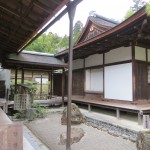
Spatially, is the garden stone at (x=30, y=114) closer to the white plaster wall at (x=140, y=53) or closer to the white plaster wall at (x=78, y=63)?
the white plaster wall at (x=140, y=53)

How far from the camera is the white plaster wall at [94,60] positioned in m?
9.70

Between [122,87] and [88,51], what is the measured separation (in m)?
3.05

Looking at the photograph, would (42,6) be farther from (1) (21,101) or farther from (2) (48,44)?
(2) (48,44)

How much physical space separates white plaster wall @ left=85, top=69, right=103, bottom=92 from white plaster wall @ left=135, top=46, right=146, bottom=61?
2.96 m

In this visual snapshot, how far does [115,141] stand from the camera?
4.66 metres

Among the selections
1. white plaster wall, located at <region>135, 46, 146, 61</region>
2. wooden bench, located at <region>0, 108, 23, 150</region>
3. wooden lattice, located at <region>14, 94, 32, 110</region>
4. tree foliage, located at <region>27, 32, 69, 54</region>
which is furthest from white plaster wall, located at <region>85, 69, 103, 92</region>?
tree foliage, located at <region>27, 32, 69, 54</region>

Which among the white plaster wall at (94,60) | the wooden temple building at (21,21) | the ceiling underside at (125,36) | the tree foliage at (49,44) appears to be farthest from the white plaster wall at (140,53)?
the tree foliage at (49,44)

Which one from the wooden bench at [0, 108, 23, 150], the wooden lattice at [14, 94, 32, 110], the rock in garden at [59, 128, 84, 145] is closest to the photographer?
the wooden bench at [0, 108, 23, 150]

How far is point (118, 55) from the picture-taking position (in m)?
8.39

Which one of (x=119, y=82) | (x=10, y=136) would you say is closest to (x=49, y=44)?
(x=119, y=82)

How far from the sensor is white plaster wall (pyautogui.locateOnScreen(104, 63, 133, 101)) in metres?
7.68

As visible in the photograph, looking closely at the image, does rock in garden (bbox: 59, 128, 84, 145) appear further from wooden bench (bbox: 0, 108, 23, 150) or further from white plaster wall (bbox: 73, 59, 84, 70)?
white plaster wall (bbox: 73, 59, 84, 70)

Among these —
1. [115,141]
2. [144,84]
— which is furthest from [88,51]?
[115,141]

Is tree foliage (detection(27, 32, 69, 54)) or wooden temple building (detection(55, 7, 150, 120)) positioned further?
tree foliage (detection(27, 32, 69, 54))
